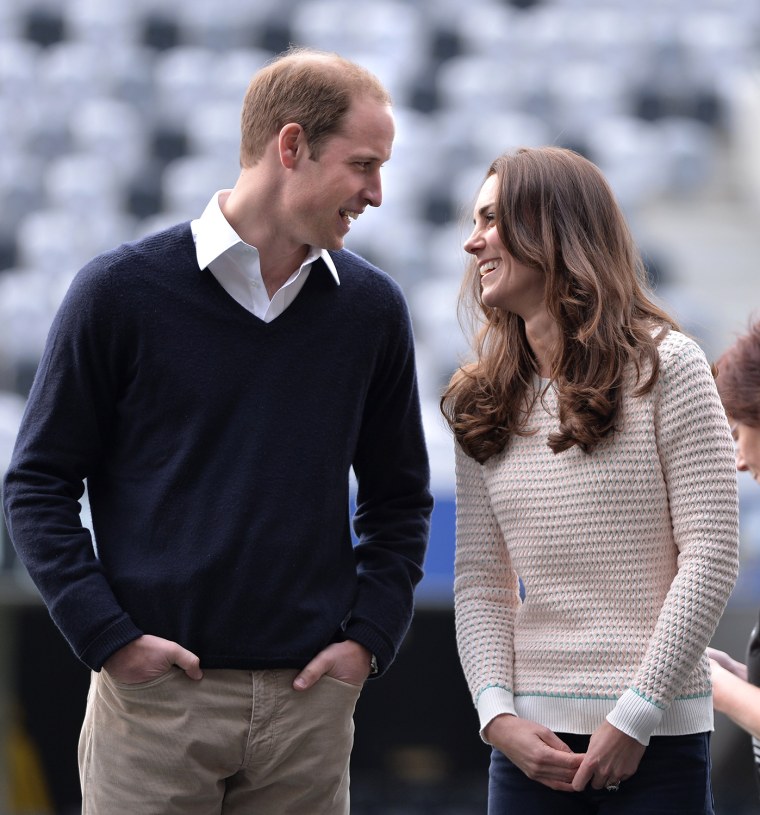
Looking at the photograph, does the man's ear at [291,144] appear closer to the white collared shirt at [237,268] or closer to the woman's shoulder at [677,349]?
the white collared shirt at [237,268]

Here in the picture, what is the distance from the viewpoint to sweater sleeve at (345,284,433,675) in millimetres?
1539

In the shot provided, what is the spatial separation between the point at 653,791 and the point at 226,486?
0.54 m

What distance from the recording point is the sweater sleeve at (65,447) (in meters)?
1.39

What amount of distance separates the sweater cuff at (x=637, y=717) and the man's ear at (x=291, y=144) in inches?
26.7

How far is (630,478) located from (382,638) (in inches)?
13.3

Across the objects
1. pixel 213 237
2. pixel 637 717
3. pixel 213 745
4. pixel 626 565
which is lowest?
pixel 213 745

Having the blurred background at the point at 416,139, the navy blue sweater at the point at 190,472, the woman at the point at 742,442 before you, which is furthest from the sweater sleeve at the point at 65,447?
the blurred background at the point at 416,139

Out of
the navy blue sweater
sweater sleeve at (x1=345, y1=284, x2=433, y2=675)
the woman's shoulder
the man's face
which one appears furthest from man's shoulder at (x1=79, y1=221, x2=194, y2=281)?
the woman's shoulder

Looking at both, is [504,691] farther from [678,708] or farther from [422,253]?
[422,253]

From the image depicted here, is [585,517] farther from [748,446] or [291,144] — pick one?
[291,144]

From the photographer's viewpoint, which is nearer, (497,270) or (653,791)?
(653,791)

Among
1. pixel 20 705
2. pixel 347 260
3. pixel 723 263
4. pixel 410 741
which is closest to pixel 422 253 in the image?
pixel 723 263

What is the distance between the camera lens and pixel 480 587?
1482 millimetres

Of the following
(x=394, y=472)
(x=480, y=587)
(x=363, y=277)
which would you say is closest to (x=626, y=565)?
(x=480, y=587)
